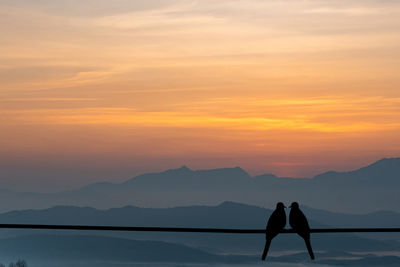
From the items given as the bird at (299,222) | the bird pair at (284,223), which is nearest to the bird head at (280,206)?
the bird pair at (284,223)

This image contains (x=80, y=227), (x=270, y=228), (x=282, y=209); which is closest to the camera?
(x=80, y=227)

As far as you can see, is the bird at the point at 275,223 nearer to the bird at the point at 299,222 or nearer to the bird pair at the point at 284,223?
the bird pair at the point at 284,223

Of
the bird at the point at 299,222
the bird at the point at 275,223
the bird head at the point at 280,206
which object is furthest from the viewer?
the bird head at the point at 280,206

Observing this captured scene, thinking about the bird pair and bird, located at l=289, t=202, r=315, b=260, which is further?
bird, located at l=289, t=202, r=315, b=260

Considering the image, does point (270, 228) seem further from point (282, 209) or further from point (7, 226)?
point (7, 226)

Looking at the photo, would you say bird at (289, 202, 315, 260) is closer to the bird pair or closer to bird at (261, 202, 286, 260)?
the bird pair

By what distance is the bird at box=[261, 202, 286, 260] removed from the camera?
25203mm

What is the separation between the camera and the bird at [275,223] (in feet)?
82.7

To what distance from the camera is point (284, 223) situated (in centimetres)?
2662

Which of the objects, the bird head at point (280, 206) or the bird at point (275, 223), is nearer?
the bird at point (275, 223)

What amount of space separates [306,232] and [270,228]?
1104 millimetres

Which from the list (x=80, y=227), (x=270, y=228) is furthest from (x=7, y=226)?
(x=270, y=228)

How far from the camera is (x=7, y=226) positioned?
20.6m

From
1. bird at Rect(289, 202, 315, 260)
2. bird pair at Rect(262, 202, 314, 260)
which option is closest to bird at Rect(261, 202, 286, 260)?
bird pair at Rect(262, 202, 314, 260)
